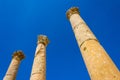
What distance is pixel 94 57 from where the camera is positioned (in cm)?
828

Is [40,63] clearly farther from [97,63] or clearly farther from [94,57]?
[97,63]

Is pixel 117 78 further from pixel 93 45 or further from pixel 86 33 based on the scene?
pixel 86 33

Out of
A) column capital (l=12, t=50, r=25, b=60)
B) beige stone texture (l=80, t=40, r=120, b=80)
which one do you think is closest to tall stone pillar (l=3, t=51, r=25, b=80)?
column capital (l=12, t=50, r=25, b=60)

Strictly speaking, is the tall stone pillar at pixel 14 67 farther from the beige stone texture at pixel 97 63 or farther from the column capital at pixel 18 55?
the beige stone texture at pixel 97 63

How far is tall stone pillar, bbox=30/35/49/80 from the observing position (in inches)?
510

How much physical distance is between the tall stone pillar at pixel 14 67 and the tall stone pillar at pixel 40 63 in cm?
365

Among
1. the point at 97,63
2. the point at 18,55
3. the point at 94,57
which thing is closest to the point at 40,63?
the point at 18,55

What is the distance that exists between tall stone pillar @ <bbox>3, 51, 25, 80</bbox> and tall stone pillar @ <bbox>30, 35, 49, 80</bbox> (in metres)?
3.65

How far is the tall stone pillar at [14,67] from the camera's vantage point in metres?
16.5

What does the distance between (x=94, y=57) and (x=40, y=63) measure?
6876mm

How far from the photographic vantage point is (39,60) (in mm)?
14508

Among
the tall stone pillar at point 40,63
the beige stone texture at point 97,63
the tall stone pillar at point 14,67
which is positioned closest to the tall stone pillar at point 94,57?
the beige stone texture at point 97,63

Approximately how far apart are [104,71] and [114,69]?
1.76 feet


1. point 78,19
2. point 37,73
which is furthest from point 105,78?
point 37,73
